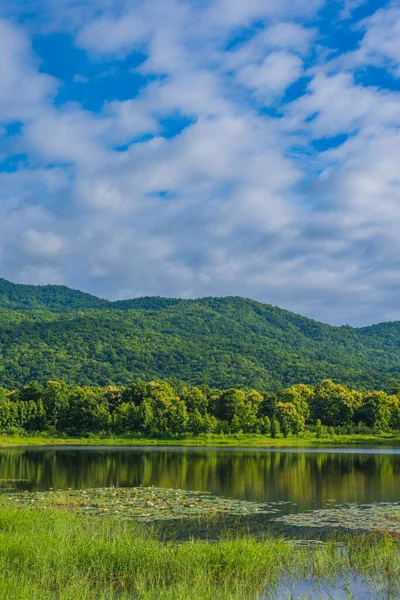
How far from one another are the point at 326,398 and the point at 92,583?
284 ft

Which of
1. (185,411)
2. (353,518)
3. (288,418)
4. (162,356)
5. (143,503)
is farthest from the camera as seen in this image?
(162,356)

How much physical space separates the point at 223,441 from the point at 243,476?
43965 millimetres

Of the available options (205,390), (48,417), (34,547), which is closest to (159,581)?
(34,547)

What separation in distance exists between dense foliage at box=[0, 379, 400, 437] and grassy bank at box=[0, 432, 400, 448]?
2.10 meters

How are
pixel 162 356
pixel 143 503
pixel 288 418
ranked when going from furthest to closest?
1. pixel 162 356
2. pixel 288 418
3. pixel 143 503

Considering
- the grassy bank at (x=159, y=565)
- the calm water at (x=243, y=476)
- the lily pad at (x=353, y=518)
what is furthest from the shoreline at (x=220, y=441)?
the grassy bank at (x=159, y=565)

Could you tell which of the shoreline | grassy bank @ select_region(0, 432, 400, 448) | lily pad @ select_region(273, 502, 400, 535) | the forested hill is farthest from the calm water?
the forested hill

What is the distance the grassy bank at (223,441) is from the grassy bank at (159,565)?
59.8 m

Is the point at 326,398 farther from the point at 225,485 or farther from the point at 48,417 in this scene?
the point at 225,485

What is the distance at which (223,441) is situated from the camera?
79.6m

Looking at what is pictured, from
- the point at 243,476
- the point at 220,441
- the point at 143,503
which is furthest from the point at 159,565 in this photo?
the point at 220,441

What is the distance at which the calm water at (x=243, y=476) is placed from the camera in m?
28.5

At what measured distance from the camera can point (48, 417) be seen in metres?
90.1

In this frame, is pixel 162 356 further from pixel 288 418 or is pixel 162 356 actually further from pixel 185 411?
pixel 288 418
